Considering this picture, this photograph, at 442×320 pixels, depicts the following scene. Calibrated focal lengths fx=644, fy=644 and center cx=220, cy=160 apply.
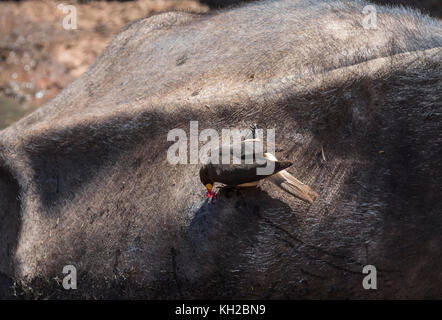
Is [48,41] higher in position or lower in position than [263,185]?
higher

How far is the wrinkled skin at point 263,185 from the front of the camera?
2168 millimetres

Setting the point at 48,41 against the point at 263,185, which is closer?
the point at 263,185

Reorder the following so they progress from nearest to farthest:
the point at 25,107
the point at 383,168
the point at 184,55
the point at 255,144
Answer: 1. the point at 255,144
2. the point at 383,168
3. the point at 184,55
4. the point at 25,107

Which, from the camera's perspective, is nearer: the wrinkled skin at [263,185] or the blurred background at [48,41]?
the wrinkled skin at [263,185]

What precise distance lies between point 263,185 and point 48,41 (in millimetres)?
3871

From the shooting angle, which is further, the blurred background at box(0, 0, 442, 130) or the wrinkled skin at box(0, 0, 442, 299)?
the blurred background at box(0, 0, 442, 130)

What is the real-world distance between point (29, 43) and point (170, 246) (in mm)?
3737

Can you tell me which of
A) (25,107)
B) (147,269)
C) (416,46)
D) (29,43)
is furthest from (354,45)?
(29,43)

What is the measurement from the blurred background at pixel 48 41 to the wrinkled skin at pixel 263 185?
2.11 metres

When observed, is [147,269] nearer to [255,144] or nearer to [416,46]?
[255,144]

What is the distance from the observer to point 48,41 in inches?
215

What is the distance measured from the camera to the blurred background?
495cm

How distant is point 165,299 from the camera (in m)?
2.27

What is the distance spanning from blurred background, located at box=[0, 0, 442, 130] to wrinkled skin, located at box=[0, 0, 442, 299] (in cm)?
211
